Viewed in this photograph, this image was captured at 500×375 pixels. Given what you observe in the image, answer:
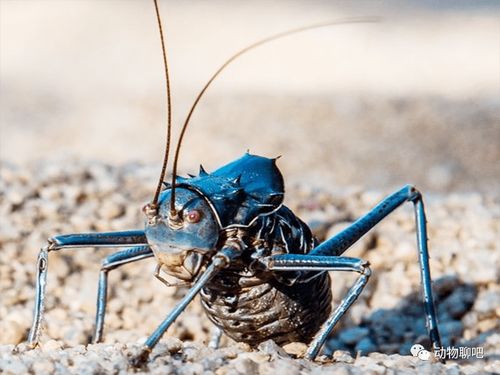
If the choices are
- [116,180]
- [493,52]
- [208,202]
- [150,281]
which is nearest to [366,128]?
[493,52]

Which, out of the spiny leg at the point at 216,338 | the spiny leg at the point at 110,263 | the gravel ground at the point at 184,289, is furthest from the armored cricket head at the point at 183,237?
the spiny leg at the point at 216,338

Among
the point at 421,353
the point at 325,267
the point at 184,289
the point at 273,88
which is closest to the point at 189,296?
the point at 325,267

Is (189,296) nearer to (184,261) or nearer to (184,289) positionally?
(184,261)

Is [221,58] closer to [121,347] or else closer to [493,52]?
[493,52]

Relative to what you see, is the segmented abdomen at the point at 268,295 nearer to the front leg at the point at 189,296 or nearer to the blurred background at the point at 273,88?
the front leg at the point at 189,296

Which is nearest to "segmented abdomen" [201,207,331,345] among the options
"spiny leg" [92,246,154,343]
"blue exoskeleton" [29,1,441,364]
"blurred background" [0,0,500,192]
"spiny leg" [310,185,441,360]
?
"blue exoskeleton" [29,1,441,364]

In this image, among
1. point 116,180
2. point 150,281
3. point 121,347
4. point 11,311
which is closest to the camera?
point 121,347

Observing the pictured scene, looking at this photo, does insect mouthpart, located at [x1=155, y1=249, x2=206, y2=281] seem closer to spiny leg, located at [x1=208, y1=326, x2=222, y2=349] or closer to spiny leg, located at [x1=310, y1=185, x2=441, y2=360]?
spiny leg, located at [x1=310, y1=185, x2=441, y2=360]
